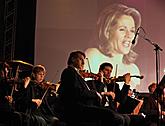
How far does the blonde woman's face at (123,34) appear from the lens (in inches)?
282

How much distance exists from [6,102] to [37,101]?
15.0 inches

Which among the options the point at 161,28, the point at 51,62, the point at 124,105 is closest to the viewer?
the point at 124,105

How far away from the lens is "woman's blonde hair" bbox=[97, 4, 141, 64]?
711 cm

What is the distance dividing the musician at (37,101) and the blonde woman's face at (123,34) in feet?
7.28

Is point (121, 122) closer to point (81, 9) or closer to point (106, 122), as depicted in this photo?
point (106, 122)

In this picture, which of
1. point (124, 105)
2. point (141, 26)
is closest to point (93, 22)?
point (141, 26)

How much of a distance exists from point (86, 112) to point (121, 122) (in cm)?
54

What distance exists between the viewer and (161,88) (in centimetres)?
489

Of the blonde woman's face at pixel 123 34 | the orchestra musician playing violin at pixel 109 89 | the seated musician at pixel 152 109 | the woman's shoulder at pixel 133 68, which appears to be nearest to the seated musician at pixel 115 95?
the orchestra musician playing violin at pixel 109 89

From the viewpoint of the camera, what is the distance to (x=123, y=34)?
7207 mm

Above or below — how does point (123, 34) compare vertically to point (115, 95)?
above

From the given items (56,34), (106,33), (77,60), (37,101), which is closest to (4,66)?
(37,101)

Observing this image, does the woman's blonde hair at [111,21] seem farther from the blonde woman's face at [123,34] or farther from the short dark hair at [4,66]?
the short dark hair at [4,66]

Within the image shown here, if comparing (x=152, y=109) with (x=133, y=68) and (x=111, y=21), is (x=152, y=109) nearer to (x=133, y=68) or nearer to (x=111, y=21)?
(x=133, y=68)
